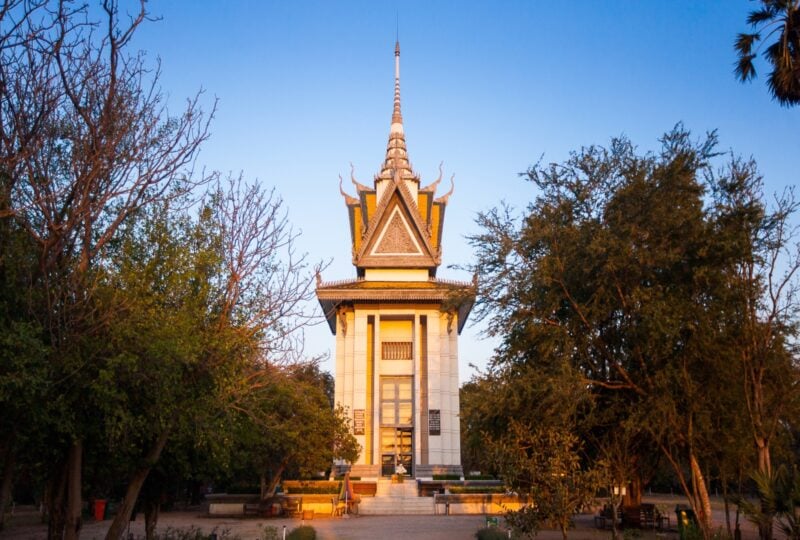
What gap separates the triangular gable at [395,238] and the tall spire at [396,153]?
1840mm

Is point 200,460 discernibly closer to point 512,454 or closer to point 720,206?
point 512,454

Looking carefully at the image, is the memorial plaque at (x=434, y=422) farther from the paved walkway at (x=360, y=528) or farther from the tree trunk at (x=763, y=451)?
the tree trunk at (x=763, y=451)

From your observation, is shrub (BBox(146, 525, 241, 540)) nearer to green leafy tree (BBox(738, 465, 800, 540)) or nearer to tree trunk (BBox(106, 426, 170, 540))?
tree trunk (BBox(106, 426, 170, 540))

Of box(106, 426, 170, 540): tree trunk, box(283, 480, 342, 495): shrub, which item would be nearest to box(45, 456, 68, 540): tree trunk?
box(106, 426, 170, 540): tree trunk

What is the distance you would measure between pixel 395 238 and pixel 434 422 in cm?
1151

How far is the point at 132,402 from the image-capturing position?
11938 mm

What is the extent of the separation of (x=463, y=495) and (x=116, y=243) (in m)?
24.1

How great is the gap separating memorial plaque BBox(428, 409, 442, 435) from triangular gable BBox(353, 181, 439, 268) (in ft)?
28.7

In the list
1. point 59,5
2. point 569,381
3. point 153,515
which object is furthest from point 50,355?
point 569,381

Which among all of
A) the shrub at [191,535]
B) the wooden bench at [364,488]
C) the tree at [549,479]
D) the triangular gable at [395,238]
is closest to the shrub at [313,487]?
the wooden bench at [364,488]

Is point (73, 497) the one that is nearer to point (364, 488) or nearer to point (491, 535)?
point (491, 535)

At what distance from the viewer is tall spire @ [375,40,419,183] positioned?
162 feet

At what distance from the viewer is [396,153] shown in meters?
52.2

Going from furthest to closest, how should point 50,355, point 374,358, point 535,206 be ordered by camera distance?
point 374,358
point 535,206
point 50,355
